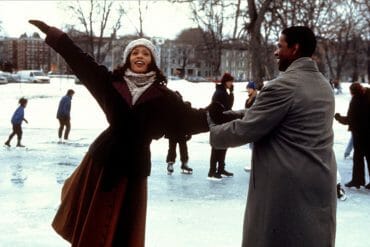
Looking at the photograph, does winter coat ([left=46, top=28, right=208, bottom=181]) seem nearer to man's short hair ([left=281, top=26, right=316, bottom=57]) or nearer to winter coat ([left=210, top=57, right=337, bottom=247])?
winter coat ([left=210, top=57, right=337, bottom=247])

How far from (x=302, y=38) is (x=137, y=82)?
1.00 metres

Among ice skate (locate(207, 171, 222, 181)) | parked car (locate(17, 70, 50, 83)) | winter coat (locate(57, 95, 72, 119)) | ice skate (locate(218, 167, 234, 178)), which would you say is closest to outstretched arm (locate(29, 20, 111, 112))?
ice skate (locate(207, 171, 222, 181))

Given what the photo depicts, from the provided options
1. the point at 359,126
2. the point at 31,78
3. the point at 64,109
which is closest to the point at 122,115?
the point at 359,126

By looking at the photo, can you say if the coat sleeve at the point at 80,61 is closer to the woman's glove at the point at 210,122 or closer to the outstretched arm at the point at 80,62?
the outstretched arm at the point at 80,62

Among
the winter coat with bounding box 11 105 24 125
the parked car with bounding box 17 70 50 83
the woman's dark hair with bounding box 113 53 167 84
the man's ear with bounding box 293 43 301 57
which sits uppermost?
the man's ear with bounding box 293 43 301 57

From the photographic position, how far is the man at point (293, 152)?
8.95 ft

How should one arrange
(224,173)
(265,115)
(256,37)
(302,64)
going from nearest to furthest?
1. (265,115)
2. (302,64)
3. (224,173)
4. (256,37)

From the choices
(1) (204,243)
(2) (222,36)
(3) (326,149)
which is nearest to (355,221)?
(1) (204,243)

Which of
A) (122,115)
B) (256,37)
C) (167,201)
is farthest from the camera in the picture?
(256,37)

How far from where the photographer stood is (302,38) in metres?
2.83

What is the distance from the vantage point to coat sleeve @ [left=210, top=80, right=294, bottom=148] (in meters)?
2.70

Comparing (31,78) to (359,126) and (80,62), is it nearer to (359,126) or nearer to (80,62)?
(359,126)

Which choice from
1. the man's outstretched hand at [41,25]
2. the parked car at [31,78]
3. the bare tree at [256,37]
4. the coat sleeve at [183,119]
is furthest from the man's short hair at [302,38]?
the parked car at [31,78]

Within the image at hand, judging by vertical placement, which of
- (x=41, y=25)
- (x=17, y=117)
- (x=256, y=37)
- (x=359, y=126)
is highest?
(x=256, y=37)
